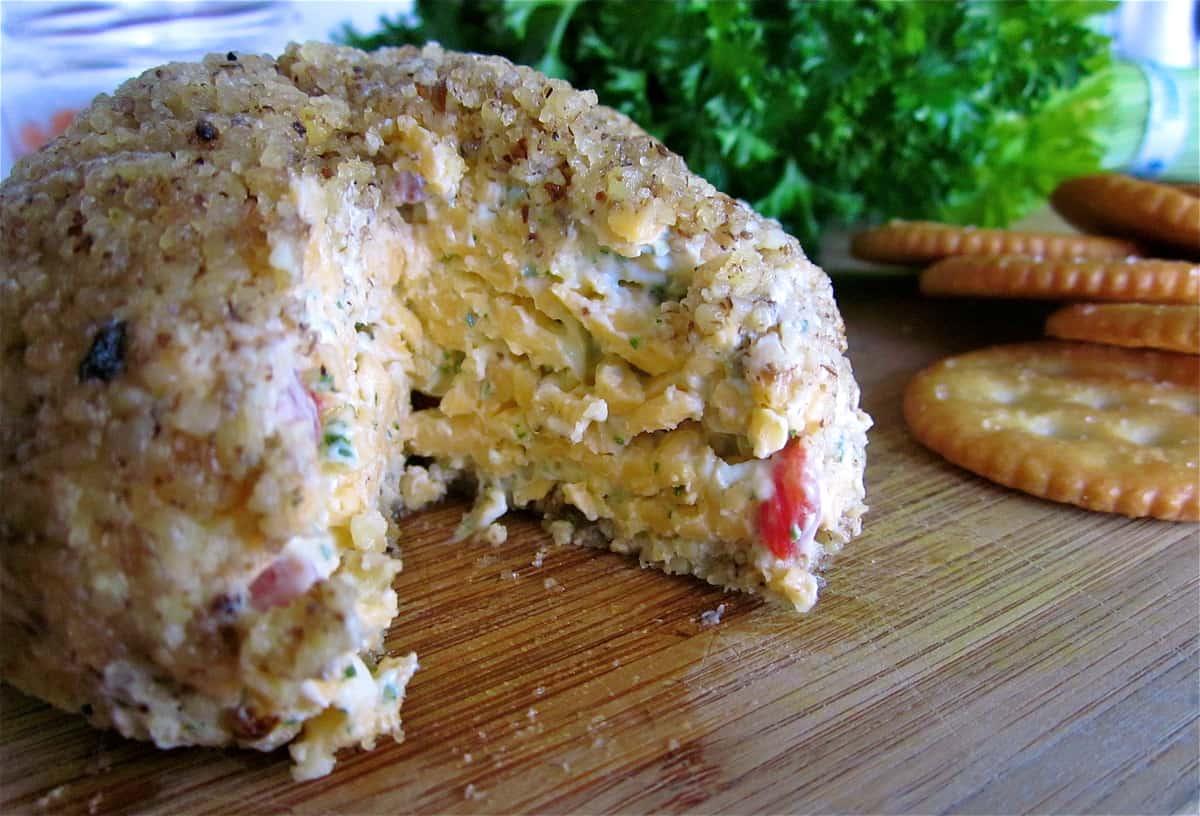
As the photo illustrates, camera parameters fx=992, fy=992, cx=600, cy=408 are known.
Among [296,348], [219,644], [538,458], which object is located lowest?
[538,458]

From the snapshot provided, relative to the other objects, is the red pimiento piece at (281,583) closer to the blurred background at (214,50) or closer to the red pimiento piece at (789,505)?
the red pimiento piece at (789,505)

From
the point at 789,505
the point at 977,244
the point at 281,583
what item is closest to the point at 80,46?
the point at 281,583

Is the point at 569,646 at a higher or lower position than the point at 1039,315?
higher

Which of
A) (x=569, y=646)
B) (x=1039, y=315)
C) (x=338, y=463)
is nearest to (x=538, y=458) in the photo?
(x=569, y=646)

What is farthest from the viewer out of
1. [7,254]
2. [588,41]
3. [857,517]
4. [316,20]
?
[316,20]

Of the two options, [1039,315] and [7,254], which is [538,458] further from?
[1039,315]

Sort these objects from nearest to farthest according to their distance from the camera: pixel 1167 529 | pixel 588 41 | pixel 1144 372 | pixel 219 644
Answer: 1. pixel 219 644
2. pixel 1167 529
3. pixel 1144 372
4. pixel 588 41

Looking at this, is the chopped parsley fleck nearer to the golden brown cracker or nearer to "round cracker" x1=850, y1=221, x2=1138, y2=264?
"round cracker" x1=850, y1=221, x2=1138, y2=264

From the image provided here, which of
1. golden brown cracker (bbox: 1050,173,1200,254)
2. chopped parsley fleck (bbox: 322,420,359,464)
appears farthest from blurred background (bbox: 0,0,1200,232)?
chopped parsley fleck (bbox: 322,420,359,464)
